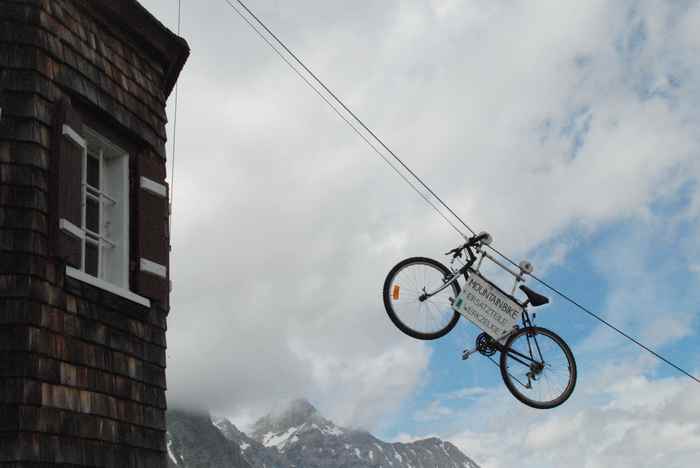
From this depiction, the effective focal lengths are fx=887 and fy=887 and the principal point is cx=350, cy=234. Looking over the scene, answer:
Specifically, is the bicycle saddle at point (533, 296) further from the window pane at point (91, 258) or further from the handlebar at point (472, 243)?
the window pane at point (91, 258)

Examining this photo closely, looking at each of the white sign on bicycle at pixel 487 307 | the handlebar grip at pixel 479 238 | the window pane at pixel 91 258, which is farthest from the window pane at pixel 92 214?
the handlebar grip at pixel 479 238

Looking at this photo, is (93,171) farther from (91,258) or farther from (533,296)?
(533,296)

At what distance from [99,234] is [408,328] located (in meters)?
3.71

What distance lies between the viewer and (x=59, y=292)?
8.07 meters

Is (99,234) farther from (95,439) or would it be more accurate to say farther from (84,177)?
(95,439)

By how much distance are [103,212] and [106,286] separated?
1.19 metres

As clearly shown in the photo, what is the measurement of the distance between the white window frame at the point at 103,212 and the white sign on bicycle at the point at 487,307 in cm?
360

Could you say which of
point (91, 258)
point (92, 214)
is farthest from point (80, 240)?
point (92, 214)

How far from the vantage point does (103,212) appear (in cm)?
962

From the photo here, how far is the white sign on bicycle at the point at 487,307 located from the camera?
10.3 metres

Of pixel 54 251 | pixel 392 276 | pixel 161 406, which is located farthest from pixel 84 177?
pixel 392 276

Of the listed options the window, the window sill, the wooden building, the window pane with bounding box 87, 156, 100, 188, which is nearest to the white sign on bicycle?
the wooden building

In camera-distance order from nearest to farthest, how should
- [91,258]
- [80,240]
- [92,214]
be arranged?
[80,240] → [91,258] → [92,214]

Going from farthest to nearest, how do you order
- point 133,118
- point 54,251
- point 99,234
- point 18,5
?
1. point 133,118
2. point 99,234
3. point 18,5
4. point 54,251
